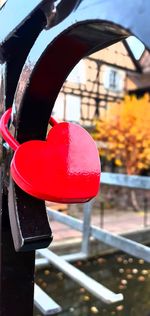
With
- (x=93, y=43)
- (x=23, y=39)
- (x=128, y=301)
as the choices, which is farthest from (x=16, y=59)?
(x=128, y=301)

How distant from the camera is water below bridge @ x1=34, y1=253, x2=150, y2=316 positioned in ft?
7.29

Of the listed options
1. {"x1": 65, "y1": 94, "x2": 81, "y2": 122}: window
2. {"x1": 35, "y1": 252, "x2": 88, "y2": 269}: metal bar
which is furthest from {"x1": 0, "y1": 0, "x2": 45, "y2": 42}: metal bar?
{"x1": 65, "y1": 94, "x2": 81, "y2": 122}: window

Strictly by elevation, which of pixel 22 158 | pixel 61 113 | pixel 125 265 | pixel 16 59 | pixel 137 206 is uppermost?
pixel 16 59

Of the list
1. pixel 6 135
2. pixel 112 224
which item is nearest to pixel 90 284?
pixel 6 135

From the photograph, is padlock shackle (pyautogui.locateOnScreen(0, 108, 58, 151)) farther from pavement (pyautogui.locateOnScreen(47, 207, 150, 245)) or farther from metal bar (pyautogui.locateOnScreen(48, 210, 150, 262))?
pavement (pyautogui.locateOnScreen(47, 207, 150, 245))

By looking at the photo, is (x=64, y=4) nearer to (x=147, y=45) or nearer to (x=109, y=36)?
(x=109, y=36)

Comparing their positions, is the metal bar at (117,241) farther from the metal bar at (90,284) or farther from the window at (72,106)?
the window at (72,106)

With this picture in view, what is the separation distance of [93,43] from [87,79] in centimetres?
782

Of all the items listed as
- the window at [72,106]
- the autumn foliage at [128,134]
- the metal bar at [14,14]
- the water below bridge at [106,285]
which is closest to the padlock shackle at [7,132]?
the metal bar at [14,14]

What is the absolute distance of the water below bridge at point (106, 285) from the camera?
222cm

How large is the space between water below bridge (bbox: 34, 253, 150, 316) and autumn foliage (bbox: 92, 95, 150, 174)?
4457 mm

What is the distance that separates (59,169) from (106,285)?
225cm

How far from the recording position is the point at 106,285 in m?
2.75

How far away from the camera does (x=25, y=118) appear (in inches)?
32.9
